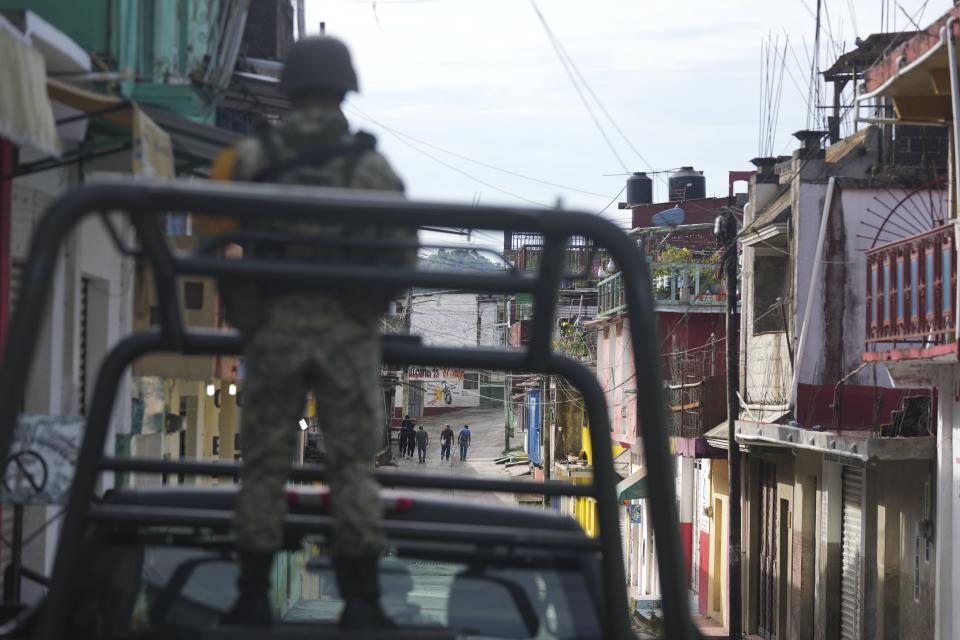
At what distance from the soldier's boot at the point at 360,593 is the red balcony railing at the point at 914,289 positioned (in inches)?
553

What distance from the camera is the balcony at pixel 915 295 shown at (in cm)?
1666

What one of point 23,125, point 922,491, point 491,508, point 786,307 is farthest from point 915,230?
point 491,508

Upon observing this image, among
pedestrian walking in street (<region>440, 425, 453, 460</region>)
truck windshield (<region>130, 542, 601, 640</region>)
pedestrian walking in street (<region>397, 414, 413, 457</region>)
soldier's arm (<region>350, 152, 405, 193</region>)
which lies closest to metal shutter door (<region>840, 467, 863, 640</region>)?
truck windshield (<region>130, 542, 601, 640</region>)

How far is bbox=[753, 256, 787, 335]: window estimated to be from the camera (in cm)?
2742

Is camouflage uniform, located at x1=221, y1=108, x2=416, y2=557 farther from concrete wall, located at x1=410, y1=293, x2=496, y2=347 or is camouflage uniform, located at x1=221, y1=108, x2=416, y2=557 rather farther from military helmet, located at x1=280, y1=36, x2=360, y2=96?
concrete wall, located at x1=410, y1=293, x2=496, y2=347

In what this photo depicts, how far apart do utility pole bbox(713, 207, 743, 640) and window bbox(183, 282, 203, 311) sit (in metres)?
9.65

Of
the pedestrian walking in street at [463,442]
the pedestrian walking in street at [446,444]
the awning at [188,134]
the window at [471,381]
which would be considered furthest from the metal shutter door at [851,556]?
the window at [471,381]

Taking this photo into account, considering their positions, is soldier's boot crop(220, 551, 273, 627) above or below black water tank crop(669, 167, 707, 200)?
below

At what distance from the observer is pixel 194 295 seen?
16.6 meters

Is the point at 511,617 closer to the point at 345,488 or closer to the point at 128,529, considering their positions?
the point at 345,488

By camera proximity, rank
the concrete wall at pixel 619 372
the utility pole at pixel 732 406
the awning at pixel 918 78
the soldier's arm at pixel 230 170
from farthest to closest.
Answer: the concrete wall at pixel 619 372 < the utility pole at pixel 732 406 < the awning at pixel 918 78 < the soldier's arm at pixel 230 170

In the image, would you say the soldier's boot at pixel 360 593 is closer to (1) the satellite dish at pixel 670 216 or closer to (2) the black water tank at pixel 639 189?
(1) the satellite dish at pixel 670 216

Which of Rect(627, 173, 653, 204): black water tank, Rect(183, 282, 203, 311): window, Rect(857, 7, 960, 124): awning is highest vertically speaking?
Rect(627, 173, 653, 204): black water tank

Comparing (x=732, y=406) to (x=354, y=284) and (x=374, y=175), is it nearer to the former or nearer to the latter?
(x=374, y=175)
